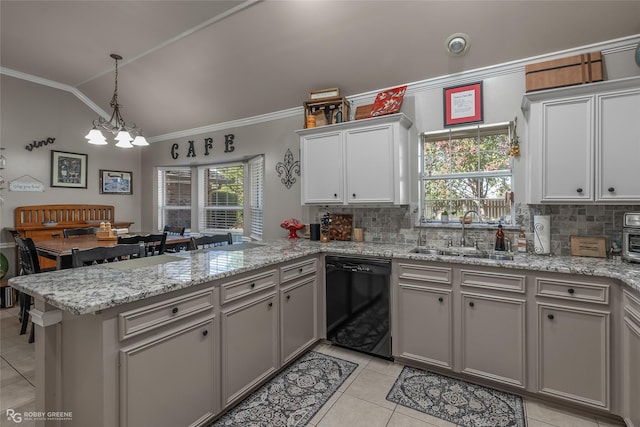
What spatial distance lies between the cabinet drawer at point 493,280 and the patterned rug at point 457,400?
749 millimetres

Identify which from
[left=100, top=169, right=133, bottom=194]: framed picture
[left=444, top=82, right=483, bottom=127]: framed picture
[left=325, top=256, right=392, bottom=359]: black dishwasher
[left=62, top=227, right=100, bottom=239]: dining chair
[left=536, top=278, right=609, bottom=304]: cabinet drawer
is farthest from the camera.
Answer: [left=100, top=169, right=133, bottom=194]: framed picture

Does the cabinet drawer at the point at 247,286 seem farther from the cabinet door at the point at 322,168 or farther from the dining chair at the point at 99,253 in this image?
the cabinet door at the point at 322,168

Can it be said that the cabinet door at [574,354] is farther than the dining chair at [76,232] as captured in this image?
No

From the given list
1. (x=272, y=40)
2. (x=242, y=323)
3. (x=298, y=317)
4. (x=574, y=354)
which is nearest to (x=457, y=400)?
(x=574, y=354)

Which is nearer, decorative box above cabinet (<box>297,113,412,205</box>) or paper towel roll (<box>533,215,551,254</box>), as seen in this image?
paper towel roll (<box>533,215,551,254</box>)

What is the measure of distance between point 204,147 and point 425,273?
376 centimetres

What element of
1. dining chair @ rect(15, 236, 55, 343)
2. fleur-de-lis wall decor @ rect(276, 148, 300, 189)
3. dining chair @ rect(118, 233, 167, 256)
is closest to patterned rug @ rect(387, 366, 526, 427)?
fleur-de-lis wall decor @ rect(276, 148, 300, 189)

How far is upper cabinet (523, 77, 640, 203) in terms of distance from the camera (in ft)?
6.77

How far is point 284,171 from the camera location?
12.8 ft

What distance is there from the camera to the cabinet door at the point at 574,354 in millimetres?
1882

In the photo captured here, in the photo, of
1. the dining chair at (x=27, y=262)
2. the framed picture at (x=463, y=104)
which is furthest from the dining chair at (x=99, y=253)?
the framed picture at (x=463, y=104)

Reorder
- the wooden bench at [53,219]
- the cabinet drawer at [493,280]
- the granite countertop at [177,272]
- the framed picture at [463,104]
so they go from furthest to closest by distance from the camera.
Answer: the wooden bench at [53,219]
the framed picture at [463,104]
the cabinet drawer at [493,280]
the granite countertop at [177,272]

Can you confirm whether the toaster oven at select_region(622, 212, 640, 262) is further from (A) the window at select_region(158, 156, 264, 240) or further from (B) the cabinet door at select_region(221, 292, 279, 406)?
(A) the window at select_region(158, 156, 264, 240)

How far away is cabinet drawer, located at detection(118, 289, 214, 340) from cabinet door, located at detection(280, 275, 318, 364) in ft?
2.50
